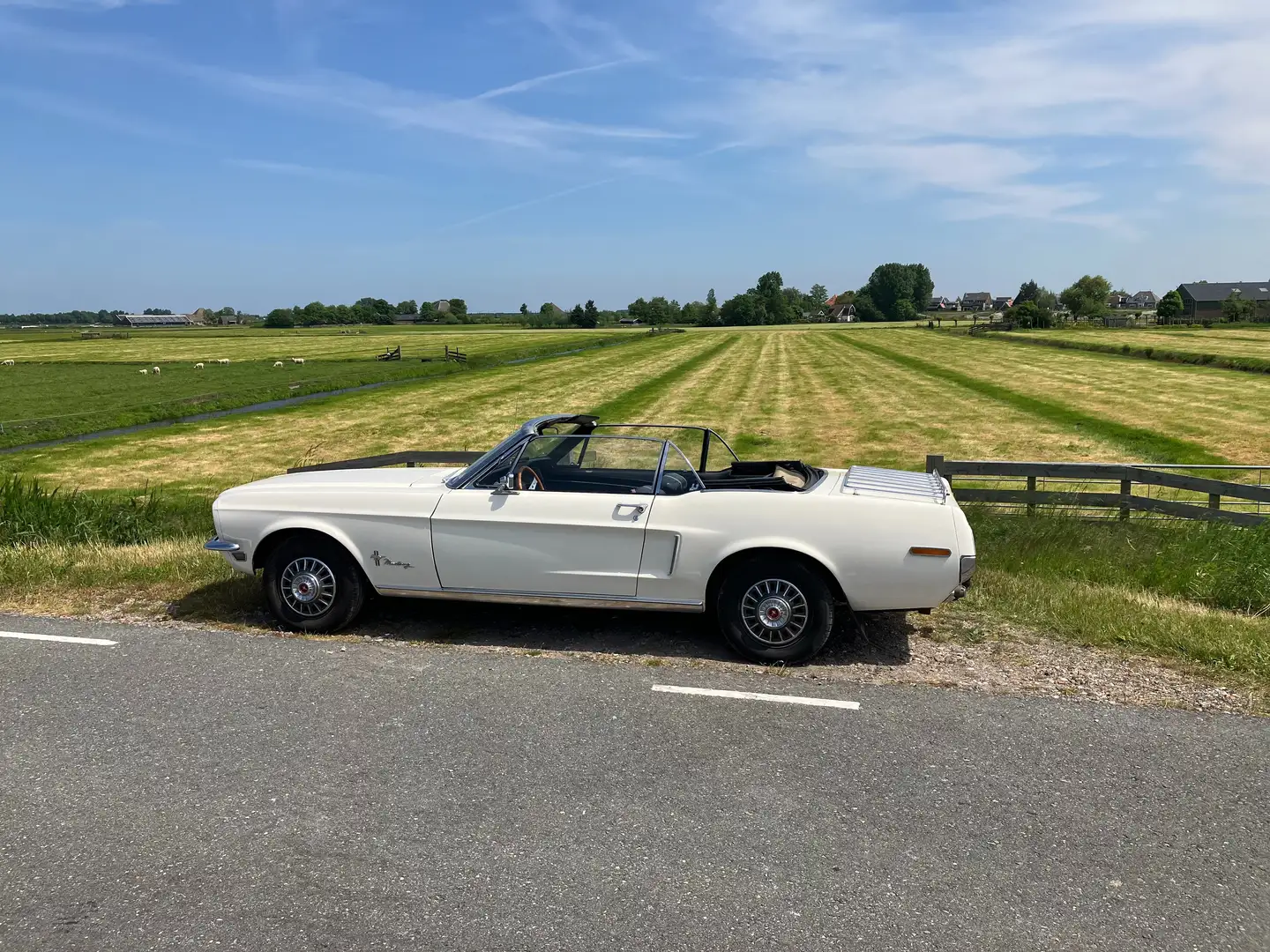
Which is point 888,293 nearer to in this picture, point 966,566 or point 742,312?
point 742,312

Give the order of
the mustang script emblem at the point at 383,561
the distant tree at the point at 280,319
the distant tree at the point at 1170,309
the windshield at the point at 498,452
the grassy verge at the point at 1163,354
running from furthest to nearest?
the distant tree at the point at 280,319 < the distant tree at the point at 1170,309 < the grassy verge at the point at 1163,354 < the windshield at the point at 498,452 < the mustang script emblem at the point at 383,561

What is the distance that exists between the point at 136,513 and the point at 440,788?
816 cm

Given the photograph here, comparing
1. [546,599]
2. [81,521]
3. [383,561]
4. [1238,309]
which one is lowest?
[81,521]

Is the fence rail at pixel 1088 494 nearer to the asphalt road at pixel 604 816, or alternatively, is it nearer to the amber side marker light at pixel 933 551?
the amber side marker light at pixel 933 551

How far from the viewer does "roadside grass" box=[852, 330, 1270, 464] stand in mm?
24750

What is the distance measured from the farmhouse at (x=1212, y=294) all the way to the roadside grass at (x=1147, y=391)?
70.1 meters

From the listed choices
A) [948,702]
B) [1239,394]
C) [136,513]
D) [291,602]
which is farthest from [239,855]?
[1239,394]

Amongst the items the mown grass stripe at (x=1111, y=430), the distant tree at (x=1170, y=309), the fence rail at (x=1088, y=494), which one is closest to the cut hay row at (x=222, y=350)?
the mown grass stripe at (x=1111, y=430)

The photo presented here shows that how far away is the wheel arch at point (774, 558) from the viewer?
5398 millimetres

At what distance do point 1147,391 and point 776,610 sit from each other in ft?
118

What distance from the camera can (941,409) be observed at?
106 feet

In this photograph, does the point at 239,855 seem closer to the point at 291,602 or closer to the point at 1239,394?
the point at 291,602

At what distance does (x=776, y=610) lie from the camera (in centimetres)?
538

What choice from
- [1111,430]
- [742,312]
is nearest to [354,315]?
[742,312]
